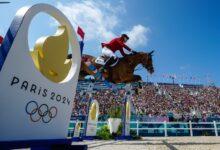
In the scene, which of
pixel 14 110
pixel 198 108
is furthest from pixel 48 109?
pixel 198 108

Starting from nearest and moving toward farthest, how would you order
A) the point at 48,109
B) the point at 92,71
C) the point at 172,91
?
1. the point at 48,109
2. the point at 92,71
3. the point at 172,91

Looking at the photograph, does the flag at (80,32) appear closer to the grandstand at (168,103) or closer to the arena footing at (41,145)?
the arena footing at (41,145)

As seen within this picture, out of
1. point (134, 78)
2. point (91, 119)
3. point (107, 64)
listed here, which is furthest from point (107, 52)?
point (91, 119)

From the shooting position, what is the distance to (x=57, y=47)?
3439mm

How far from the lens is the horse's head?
33.5ft

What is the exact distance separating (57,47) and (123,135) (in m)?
8.70

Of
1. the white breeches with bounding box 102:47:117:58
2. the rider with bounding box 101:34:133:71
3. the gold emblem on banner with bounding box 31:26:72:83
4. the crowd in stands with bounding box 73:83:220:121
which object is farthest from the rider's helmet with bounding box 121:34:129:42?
the crowd in stands with bounding box 73:83:220:121

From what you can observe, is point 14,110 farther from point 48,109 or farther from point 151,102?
point 151,102

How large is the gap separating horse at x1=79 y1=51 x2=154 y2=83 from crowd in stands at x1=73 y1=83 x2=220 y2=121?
13.5m

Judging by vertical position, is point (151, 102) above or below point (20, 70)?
above

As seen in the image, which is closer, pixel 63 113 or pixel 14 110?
pixel 14 110

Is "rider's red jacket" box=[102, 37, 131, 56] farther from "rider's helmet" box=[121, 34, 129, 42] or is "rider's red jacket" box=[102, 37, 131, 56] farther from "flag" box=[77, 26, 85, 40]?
"flag" box=[77, 26, 85, 40]

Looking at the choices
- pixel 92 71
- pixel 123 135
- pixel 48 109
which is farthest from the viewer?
pixel 123 135

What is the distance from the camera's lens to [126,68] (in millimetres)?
9969
